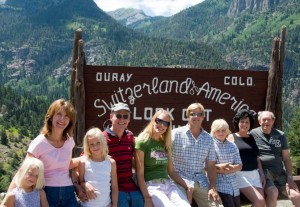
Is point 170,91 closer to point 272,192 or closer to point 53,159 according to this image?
point 272,192

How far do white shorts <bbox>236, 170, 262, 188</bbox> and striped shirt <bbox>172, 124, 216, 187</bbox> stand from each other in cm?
55

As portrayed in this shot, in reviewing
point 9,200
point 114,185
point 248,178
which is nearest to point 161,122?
point 114,185

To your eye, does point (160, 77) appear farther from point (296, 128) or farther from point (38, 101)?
point (38, 101)

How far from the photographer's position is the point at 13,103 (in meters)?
128

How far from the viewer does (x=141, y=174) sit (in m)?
4.77

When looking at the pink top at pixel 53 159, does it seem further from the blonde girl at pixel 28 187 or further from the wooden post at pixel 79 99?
the wooden post at pixel 79 99

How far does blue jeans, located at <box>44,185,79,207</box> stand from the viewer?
4439 millimetres

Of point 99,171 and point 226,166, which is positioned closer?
point 99,171

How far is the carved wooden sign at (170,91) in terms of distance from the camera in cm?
623

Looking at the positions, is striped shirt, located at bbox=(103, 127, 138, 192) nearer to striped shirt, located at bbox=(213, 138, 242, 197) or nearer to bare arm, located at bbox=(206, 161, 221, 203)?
bare arm, located at bbox=(206, 161, 221, 203)

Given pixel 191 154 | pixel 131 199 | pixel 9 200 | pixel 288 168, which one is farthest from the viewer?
pixel 288 168

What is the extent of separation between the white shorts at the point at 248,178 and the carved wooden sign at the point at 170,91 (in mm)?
1036

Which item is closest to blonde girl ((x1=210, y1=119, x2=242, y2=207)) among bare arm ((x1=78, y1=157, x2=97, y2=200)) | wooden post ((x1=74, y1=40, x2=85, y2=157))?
bare arm ((x1=78, y1=157, x2=97, y2=200))

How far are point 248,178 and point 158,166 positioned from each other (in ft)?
4.29
